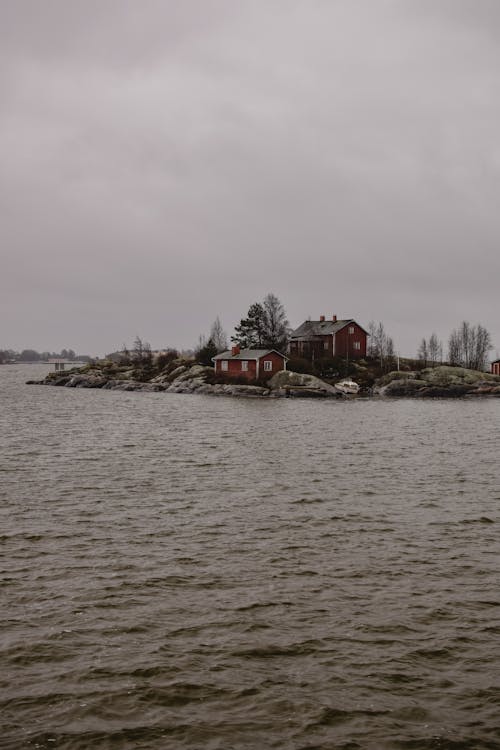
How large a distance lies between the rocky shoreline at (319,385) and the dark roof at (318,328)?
1447 centimetres

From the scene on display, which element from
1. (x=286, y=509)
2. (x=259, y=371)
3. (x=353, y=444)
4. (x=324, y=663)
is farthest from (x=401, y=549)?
(x=259, y=371)

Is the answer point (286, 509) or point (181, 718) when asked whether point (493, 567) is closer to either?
point (286, 509)

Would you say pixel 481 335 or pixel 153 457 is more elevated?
pixel 481 335

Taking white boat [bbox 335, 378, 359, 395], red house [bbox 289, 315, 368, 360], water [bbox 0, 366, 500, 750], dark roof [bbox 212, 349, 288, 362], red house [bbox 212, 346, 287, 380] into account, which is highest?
red house [bbox 289, 315, 368, 360]

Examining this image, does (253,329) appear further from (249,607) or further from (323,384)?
(249,607)

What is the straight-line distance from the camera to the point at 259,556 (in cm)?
1485

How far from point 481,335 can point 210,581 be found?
406 feet

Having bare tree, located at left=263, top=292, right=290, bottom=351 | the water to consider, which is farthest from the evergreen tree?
the water

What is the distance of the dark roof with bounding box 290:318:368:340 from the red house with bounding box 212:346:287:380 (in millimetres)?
15441

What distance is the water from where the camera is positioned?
27.6 feet

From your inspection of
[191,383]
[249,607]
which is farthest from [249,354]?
[249,607]

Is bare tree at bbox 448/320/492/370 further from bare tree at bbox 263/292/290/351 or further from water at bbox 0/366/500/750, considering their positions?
water at bbox 0/366/500/750

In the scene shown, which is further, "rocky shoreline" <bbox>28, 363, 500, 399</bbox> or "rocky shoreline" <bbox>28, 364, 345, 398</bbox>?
"rocky shoreline" <bbox>28, 363, 500, 399</bbox>

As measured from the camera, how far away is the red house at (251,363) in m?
86.4
